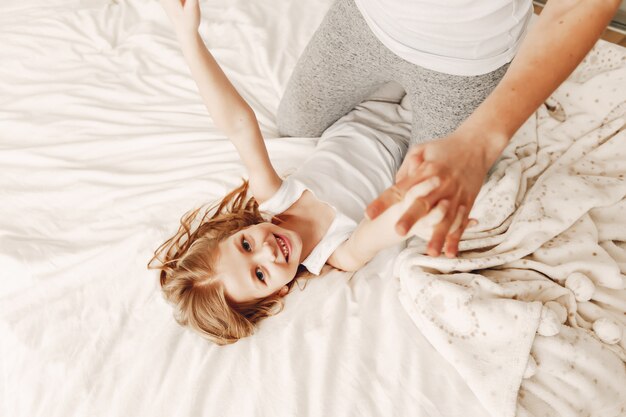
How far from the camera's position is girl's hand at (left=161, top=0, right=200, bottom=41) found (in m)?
0.78

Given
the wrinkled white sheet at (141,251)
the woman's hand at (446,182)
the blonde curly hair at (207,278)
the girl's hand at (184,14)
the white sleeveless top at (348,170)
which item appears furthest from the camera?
A: the white sleeveless top at (348,170)

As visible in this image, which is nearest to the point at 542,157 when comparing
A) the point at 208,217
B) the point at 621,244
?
the point at 621,244

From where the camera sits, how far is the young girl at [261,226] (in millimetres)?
976

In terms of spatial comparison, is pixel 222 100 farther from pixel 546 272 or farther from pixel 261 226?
pixel 546 272

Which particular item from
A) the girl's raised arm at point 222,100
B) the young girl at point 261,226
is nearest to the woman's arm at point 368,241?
the young girl at point 261,226

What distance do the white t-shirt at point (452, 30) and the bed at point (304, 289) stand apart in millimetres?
290

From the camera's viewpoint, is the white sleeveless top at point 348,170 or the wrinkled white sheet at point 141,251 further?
the white sleeveless top at point 348,170

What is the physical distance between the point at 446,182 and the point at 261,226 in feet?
2.14

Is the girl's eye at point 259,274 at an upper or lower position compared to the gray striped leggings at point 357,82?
lower

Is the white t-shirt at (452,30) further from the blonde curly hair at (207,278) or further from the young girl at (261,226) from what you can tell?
the blonde curly hair at (207,278)

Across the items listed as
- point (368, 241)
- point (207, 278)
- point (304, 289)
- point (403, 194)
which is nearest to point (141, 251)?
point (207, 278)

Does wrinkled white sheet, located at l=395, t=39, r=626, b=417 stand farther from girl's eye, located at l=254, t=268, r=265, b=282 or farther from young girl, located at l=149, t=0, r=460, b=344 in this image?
girl's eye, located at l=254, t=268, r=265, b=282

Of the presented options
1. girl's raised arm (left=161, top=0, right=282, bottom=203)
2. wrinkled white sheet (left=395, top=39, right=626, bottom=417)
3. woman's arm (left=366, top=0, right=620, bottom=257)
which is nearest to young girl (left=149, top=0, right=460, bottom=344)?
girl's raised arm (left=161, top=0, right=282, bottom=203)

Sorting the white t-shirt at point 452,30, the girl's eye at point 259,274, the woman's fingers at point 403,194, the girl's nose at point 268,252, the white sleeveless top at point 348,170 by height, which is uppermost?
the white t-shirt at point 452,30
